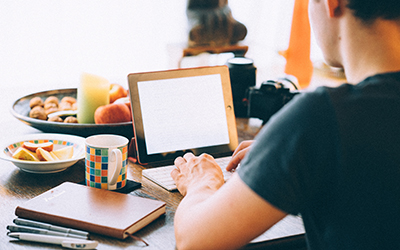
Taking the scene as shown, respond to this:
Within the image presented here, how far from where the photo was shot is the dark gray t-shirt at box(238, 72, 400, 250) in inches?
19.8

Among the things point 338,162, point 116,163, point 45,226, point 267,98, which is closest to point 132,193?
Answer: point 116,163

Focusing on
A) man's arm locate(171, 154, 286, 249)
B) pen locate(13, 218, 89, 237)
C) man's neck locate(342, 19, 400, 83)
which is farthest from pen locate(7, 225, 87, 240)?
man's neck locate(342, 19, 400, 83)

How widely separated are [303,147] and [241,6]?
12.3 ft

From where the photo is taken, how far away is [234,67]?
5.06 feet

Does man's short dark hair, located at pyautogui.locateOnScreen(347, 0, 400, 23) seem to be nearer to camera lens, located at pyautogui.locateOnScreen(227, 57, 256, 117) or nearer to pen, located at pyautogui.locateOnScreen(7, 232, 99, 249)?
pen, located at pyautogui.locateOnScreen(7, 232, 99, 249)

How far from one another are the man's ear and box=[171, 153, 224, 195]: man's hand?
405 millimetres

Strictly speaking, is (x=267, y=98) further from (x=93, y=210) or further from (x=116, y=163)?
(x=93, y=210)

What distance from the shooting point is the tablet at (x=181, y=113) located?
3.60 ft

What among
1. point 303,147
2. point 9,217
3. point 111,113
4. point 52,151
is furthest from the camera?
point 111,113

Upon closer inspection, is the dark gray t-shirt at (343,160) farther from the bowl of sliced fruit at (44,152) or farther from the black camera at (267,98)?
the black camera at (267,98)

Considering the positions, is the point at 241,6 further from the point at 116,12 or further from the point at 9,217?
the point at 9,217

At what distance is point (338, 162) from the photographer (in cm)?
51

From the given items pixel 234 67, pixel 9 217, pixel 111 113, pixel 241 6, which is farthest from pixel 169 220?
pixel 241 6

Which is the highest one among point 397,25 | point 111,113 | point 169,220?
point 397,25
